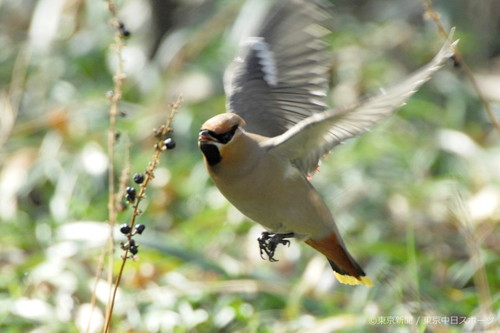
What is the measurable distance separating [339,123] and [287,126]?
0.53 metres

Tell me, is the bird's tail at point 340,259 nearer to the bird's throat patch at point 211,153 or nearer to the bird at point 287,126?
the bird at point 287,126

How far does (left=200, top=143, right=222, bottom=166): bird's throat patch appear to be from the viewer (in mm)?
2221

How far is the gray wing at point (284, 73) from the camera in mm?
2648

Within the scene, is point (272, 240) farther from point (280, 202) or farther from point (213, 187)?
point (213, 187)

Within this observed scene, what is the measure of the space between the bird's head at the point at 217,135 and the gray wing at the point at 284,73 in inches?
15.8

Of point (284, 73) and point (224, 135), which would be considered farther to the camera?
point (284, 73)

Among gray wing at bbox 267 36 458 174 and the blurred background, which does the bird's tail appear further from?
gray wing at bbox 267 36 458 174

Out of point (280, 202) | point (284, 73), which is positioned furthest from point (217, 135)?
point (284, 73)

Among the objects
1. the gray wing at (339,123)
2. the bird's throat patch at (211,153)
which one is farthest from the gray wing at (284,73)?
the bird's throat patch at (211,153)

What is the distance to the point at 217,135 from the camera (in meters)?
2.22

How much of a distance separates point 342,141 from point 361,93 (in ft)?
11.2

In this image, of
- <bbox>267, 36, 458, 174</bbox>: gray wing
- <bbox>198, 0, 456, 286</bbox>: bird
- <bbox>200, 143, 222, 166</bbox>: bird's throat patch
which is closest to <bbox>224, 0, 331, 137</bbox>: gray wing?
<bbox>198, 0, 456, 286</bbox>: bird

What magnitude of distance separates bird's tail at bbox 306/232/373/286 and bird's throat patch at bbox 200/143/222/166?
478 millimetres

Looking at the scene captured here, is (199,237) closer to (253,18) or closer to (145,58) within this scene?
(253,18)
